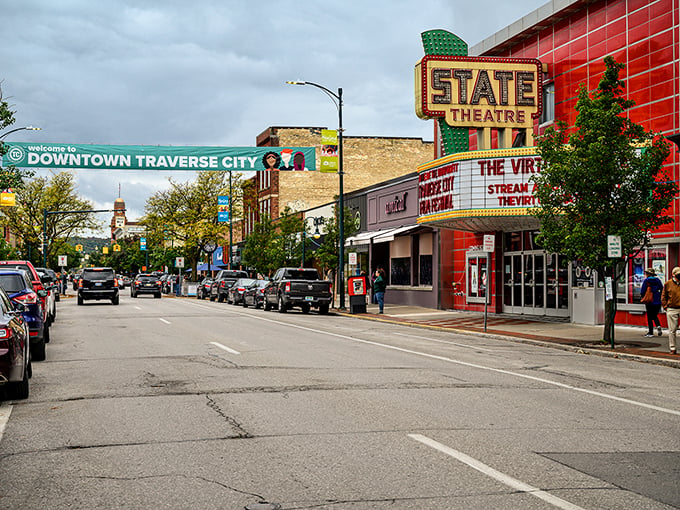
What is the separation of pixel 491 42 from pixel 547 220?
13.7 metres

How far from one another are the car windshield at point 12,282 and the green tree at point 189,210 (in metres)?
53.7

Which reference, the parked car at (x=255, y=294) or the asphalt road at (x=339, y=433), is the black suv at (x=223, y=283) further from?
the asphalt road at (x=339, y=433)

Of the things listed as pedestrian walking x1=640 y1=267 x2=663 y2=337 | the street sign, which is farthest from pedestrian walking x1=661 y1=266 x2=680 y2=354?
the street sign

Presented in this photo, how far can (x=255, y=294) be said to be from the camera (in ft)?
120

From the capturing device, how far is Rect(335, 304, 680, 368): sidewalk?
53.1 ft

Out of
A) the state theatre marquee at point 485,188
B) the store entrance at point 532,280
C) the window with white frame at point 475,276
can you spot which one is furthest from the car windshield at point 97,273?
the store entrance at point 532,280

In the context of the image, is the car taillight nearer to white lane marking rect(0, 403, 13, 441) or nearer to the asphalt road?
the asphalt road

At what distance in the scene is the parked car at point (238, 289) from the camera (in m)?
39.9

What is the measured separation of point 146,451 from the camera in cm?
662

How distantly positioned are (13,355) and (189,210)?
62.5 metres

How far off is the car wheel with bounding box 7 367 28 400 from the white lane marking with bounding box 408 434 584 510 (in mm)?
4999

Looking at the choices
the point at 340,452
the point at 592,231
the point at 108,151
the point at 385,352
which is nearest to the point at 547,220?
the point at 592,231

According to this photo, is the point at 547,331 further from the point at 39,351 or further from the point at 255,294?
the point at 255,294

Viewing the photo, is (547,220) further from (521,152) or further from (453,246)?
(453,246)
